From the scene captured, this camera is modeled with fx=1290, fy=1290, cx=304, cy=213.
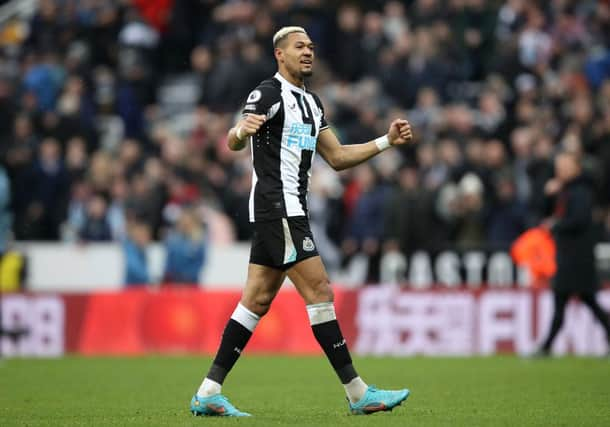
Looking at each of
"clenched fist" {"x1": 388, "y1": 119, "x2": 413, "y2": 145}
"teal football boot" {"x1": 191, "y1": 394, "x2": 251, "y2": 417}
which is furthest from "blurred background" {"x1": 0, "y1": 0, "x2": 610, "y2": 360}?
"teal football boot" {"x1": 191, "y1": 394, "x2": 251, "y2": 417}

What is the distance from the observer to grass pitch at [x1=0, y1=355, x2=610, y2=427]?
8844 mm

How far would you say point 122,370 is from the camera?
49.0ft

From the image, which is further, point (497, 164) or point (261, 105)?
point (497, 164)

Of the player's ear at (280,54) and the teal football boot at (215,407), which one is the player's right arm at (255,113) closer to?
the player's ear at (280,54)

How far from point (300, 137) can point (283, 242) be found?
764 mm

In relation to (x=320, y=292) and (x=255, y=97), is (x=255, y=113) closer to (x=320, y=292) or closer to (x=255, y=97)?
(x=255, y=97)

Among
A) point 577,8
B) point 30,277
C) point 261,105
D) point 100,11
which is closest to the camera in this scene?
point 261,105

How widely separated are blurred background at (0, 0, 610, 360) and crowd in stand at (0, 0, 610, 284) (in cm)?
4

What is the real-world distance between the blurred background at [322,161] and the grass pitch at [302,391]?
239 cm

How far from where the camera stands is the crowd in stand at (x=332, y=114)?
19344mm

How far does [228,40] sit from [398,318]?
24.8ft

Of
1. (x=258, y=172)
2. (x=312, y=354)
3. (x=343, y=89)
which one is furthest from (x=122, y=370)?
(x=343, y=89)

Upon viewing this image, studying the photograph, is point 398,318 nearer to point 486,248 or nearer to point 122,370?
point 486,248

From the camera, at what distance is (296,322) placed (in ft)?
60.7
